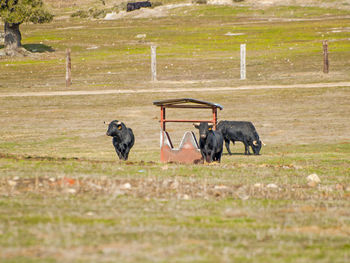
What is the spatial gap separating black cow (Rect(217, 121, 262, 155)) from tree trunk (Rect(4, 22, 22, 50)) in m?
46.3

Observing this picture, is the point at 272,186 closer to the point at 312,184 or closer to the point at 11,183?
the point at 312,184

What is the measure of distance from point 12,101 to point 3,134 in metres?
10.1

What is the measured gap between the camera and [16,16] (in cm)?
6241

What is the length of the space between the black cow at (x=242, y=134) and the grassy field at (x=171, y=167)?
0.86m

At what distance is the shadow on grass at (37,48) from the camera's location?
7282 centimetres

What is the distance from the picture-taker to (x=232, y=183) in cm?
1288

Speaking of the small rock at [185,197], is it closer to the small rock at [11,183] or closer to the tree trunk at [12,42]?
the small rock at [11,183]

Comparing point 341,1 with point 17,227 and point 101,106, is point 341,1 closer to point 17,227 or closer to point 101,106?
point 101,106

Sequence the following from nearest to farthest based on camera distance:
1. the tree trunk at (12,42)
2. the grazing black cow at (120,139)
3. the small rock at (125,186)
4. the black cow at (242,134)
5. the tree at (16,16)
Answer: the small rock at (125,186)
the grazing black cow at (120,139)
the black cow at (242,134)
the tree at (16,16)
the tree trunk at (12,42)

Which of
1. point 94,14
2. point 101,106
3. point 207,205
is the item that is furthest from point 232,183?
point 94,14

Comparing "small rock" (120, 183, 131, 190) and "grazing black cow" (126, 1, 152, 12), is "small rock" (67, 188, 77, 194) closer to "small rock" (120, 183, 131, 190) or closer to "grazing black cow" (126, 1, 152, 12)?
"small rock" (120, 183, 131, 190)

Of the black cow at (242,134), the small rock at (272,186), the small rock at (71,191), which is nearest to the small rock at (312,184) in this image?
the small rock at (272,186)

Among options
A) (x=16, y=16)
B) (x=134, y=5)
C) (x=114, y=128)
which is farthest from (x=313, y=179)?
(x=134, y=5)

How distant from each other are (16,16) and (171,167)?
50.0 meters
